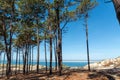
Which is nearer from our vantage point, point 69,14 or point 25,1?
point 25,1

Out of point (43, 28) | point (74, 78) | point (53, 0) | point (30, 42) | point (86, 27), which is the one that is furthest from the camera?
point (30, 42)

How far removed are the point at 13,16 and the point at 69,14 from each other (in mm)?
9032

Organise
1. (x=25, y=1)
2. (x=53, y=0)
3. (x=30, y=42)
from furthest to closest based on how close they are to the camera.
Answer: (x=30, y=42)
(x=25, y=1)
(x=53, y=0)

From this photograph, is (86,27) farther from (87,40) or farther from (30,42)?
(30,42)

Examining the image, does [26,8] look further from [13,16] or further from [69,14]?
[69,14]

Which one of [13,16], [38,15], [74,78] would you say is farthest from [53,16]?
[74,78]

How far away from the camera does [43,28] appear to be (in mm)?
35844

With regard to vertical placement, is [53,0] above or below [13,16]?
above

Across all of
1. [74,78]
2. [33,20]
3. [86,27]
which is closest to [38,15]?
[33,20]

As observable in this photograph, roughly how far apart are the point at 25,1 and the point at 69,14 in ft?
23.7

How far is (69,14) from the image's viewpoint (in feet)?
103

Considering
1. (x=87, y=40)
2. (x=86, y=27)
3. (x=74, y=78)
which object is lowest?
(x=74, y=78)

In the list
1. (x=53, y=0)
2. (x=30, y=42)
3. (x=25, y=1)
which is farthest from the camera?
(x=30, y=42)

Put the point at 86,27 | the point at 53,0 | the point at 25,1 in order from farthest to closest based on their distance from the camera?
the point at 86,27
the point at 25,1
the point at 53,0
